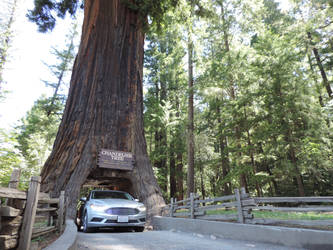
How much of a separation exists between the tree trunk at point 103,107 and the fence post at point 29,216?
6.51 m

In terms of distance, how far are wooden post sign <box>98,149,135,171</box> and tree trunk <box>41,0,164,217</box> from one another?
310 mm

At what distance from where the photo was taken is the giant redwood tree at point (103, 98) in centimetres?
979

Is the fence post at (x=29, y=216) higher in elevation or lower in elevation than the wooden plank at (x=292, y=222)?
higher

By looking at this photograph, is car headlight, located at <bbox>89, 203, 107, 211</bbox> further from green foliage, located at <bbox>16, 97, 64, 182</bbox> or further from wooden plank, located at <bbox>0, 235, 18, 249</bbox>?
green foliage, located at <bbox>16, 97, 64, 182</bbox>

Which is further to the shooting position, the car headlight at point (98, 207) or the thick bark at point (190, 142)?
the thick bark at point (190, 142)

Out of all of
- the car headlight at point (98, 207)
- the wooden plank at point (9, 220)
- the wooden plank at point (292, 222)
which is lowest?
the wooden plank at point (292, 222)

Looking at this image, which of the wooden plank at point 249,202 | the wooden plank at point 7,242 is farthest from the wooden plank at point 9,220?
the wooden plank at point 249,202

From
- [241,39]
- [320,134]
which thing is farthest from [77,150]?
[241,39]

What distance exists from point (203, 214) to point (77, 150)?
19.6 ft

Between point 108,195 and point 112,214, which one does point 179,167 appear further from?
point 112,214

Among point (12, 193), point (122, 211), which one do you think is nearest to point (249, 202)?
point (122, 211)

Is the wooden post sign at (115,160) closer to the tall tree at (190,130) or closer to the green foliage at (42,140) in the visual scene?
the tall tree at (190,130)

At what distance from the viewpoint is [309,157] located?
39.3 feet

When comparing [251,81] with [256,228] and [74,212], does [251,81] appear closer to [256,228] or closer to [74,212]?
[256,228]
